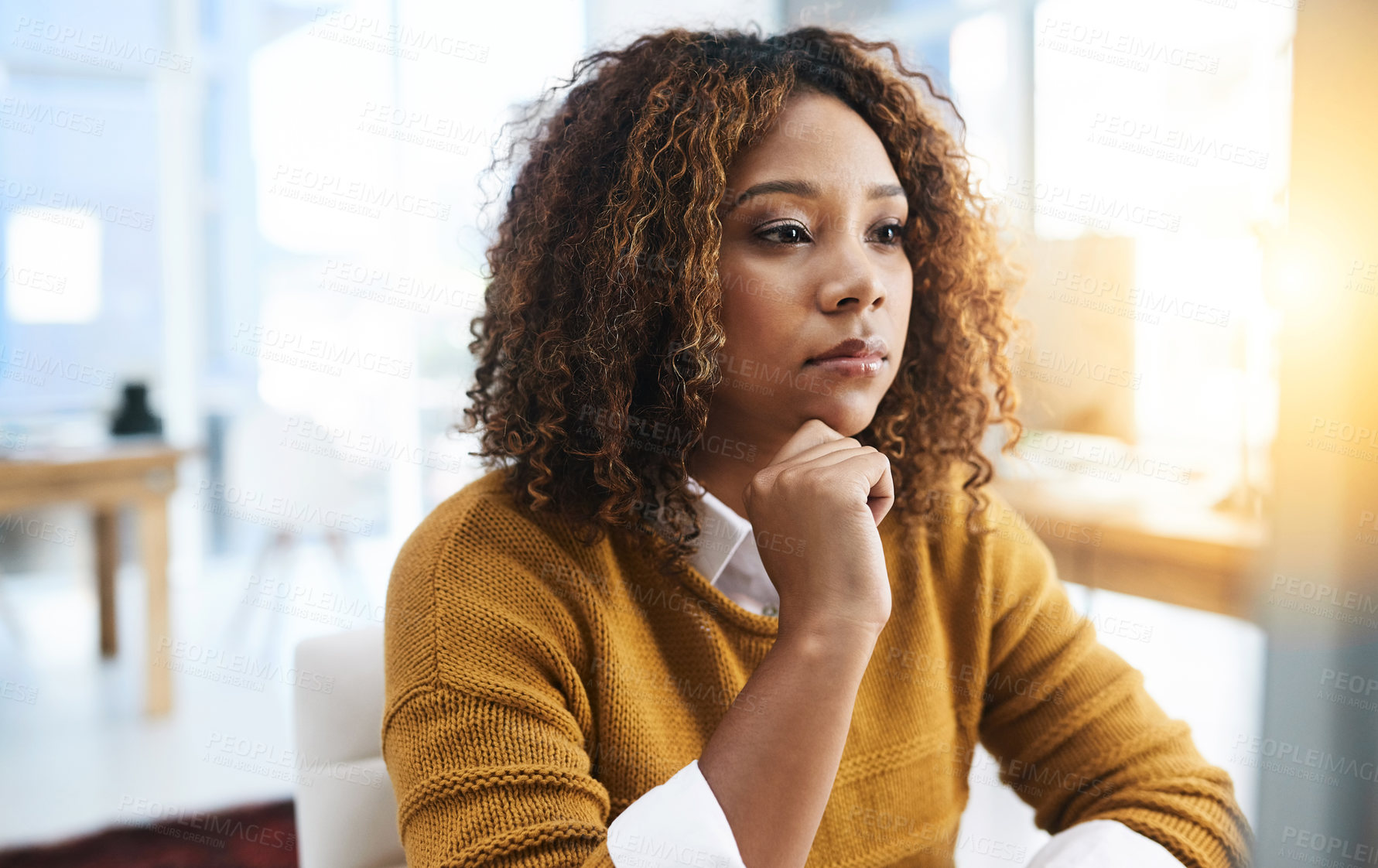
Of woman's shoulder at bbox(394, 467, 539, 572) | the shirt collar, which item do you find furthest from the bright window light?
the shirt collar

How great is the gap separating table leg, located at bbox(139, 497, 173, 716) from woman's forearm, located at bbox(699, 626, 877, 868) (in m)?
2.74

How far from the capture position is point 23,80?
3961mm

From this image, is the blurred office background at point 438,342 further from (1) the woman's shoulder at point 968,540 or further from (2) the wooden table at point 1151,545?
(1) the woman's shoulder at point 968,540

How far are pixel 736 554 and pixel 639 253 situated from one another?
308 mm

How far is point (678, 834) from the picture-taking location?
0.70 metres

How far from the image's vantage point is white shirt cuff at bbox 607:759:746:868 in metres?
0.69

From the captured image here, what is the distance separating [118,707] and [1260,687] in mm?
3022

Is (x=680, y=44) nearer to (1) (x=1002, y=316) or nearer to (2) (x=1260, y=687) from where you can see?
(1) (x=1002, y=316)

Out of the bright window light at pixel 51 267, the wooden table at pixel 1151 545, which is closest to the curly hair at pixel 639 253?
the wooden table at pixel 1151 545

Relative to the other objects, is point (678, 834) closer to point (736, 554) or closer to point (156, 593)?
point (736, 554)

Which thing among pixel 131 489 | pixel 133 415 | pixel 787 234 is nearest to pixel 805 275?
pixel 787 234

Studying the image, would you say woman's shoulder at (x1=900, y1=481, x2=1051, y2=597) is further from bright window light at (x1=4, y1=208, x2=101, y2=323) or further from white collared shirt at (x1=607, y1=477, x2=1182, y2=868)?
bright window light at (x1=4, y1=208, x2=101, y2=323)

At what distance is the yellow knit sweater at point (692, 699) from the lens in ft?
2.50

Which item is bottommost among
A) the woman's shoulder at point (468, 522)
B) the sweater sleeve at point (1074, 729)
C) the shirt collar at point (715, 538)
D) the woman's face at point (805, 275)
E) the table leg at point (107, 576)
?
the table leg at point (107, 576)
